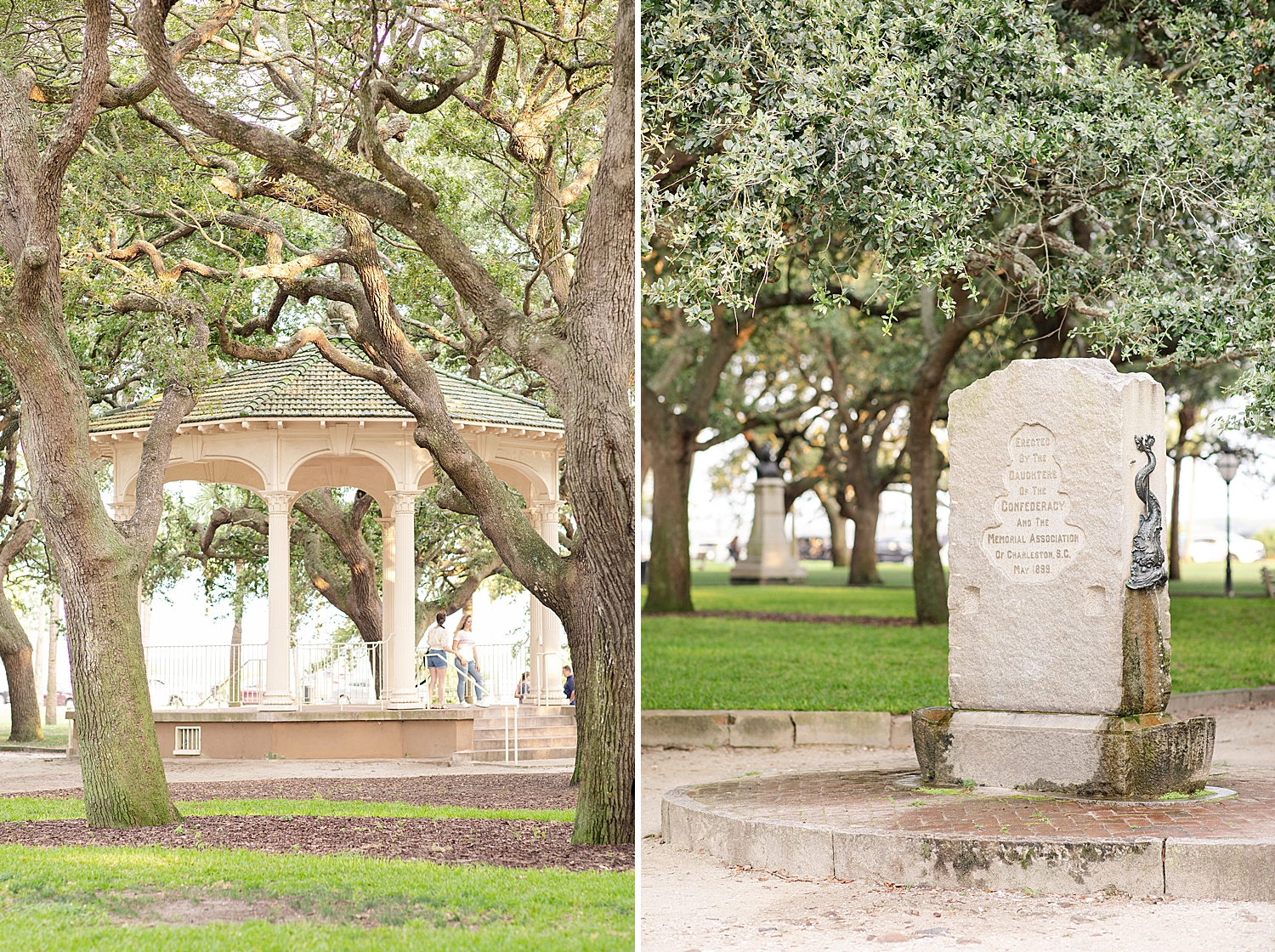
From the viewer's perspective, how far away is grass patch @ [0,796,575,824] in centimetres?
659

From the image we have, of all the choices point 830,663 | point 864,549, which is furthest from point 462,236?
point 864,549

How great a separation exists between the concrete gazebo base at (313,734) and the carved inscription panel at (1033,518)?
11.5 feet

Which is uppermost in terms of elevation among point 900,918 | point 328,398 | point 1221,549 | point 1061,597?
point 328,398

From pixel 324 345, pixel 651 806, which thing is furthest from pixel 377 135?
pixel 651 806

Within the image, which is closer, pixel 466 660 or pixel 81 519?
pixel 81 519

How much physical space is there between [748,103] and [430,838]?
16.7ft

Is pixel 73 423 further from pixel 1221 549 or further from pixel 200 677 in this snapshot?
pixel 1221 549

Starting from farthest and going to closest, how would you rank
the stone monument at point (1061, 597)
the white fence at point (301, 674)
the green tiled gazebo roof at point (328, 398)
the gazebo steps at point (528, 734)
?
the stone monument at point (1061, 597) → the green tiled gazebo roof at point (328, 398) → the gazebo steps at point (528, 734) → the white fence at point (301, 674)

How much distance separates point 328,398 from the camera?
8383 mm

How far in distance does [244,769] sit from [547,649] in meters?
1.74

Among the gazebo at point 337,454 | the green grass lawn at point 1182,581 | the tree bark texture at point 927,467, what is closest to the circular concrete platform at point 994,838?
the gazebo at point 337,454

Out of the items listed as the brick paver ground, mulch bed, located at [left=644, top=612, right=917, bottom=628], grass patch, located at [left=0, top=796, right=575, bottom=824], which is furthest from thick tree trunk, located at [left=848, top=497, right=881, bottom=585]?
grass patch, located at [left=0, top=796, right=575, bottom=824]

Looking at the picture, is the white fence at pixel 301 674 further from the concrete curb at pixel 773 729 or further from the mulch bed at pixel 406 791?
the concrete curb at pixel 773 729

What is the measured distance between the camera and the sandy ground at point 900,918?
576cm
